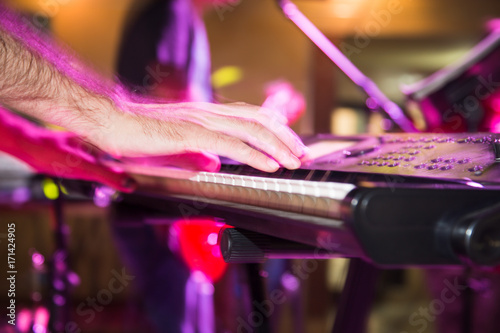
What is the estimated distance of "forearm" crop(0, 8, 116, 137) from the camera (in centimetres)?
68

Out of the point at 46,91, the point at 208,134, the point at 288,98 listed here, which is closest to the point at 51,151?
the point at 46,91

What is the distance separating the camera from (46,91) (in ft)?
2.27

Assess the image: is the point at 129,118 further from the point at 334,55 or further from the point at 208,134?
the point at 334,55

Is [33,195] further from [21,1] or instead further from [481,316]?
[481,316]

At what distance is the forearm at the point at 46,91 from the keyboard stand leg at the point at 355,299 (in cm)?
51

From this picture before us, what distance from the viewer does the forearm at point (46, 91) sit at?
0.68 metres

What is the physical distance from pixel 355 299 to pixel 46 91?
2.02ft

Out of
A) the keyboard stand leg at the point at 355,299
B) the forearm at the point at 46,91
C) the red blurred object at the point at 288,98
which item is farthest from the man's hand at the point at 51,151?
the red blurred object at the point at 288,98

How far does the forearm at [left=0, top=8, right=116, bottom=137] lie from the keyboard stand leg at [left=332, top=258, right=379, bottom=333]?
510 mm

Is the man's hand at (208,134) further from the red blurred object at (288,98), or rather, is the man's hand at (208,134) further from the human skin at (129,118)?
the red blurred object at (288,98)

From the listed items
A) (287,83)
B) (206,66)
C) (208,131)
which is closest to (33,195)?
(206,66)

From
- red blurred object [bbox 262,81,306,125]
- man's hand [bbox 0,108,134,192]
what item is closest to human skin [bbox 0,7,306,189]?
man's hand [bbox 0,108,134,192]

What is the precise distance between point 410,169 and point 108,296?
3027mm

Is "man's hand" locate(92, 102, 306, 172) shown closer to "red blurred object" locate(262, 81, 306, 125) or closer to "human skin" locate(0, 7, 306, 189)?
"human skin" locate(0, 7, 306, 189)
